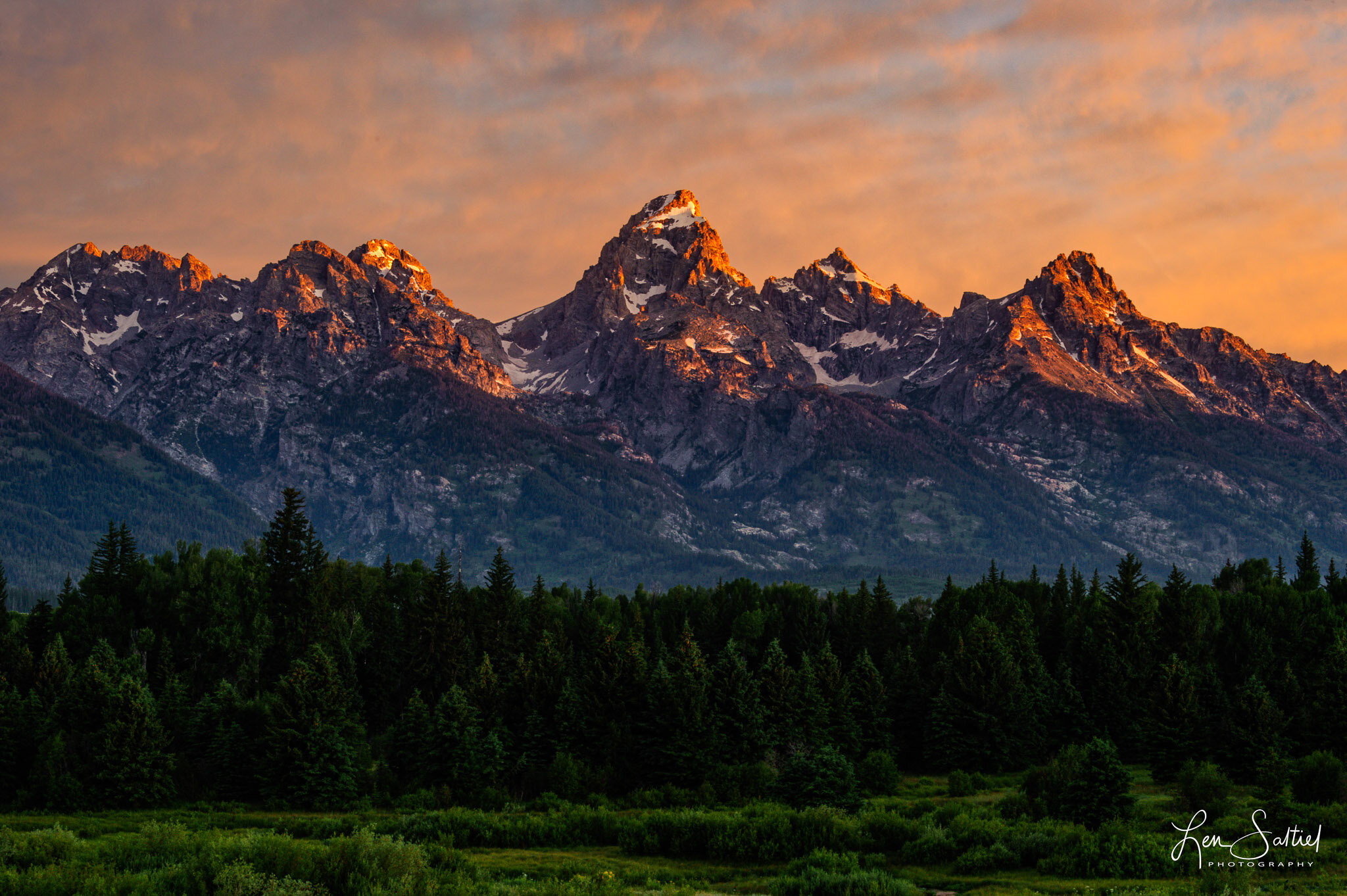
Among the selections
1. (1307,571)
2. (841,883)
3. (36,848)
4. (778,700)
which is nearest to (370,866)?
(36,848)

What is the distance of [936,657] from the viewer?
456ft

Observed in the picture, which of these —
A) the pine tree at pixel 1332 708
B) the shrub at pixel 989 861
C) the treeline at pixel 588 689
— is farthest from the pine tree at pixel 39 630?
the pine tree at pixel 1332 708

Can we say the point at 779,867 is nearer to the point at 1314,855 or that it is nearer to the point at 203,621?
the point at 1314,855

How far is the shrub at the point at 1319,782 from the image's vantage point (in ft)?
255

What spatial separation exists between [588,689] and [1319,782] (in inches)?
2413

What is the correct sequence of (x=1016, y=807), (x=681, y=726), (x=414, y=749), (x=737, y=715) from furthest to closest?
(x=737, y=715), (x=414, y=749), (x=681, y=726), (x=1016, y=807)

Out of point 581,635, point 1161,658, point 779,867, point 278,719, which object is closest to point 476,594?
point 581,635

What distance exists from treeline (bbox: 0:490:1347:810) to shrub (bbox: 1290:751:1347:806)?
0.85m

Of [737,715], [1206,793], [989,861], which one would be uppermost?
[737,715]

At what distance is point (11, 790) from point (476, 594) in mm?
65089

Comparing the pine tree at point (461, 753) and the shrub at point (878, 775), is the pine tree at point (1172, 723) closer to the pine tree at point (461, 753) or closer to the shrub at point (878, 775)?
the shrub at point (878, 775)

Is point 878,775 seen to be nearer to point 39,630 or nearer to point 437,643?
point 437,643

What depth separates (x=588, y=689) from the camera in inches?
4397

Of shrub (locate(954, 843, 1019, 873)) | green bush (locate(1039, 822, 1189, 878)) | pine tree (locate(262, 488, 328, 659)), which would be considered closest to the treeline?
pine tree (locate(262, 488, 328, 659))
